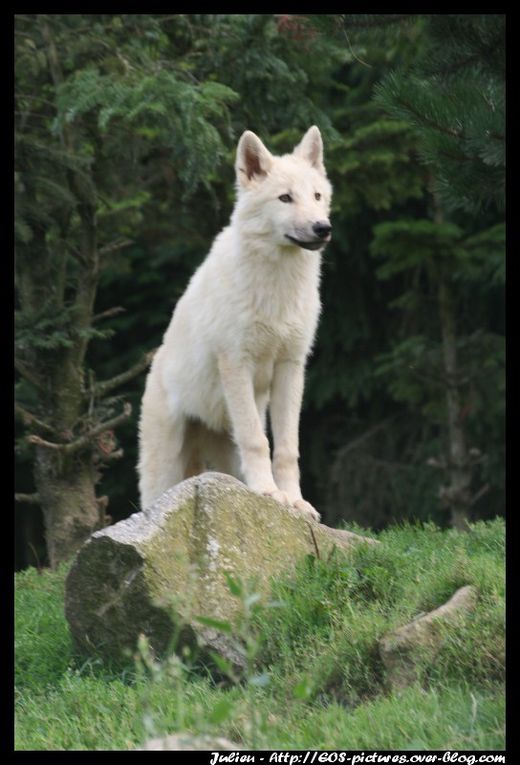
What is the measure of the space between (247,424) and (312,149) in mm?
1890

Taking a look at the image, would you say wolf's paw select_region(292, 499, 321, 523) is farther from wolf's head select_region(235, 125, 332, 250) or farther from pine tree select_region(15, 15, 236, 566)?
pine tree select_region(15, 15, 236, 566)

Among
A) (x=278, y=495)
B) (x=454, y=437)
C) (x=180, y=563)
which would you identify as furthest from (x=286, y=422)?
(x=454, y=437)

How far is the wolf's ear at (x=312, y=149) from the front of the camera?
741 centimetres

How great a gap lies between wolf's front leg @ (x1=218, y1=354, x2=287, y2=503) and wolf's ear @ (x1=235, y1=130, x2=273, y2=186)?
119cm

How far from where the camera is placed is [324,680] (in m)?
5.39

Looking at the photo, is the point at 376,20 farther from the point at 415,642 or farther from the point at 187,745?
the point at 187,745

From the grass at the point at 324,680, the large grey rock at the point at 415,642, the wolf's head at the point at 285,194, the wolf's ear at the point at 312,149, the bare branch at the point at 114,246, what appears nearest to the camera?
the grass at the point at 324,680

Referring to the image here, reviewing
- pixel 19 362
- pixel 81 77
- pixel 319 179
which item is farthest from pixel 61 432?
pixel 319 179

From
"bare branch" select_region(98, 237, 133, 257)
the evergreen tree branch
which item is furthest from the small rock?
"bare branch" select_region(98, 237, 133, 257)

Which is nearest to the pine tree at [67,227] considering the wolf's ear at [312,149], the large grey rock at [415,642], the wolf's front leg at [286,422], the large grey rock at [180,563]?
the wolf's ear at [312,149]

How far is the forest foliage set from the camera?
670 centimetres

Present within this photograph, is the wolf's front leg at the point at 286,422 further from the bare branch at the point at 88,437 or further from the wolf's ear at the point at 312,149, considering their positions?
the bare branch at the point at 88,437

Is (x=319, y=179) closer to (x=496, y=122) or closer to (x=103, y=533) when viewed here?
(x=496, y=122)

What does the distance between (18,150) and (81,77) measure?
1218mm
